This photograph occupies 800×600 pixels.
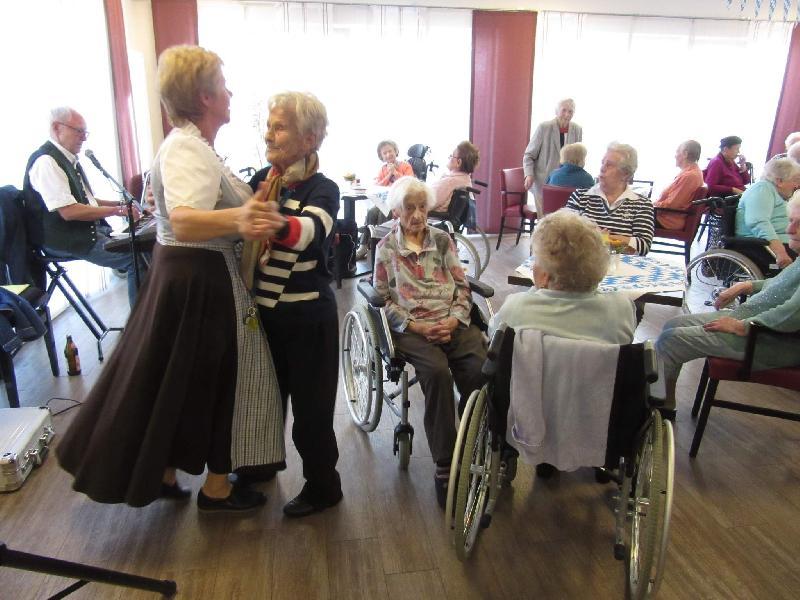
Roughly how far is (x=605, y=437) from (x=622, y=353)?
9.7 inches

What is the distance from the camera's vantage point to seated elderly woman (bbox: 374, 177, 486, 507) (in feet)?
6.27

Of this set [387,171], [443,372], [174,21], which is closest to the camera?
[443,372]

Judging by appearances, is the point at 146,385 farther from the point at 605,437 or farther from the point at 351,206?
the point at 351,206

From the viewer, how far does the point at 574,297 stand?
158 centimetres

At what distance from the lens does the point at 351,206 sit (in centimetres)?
449

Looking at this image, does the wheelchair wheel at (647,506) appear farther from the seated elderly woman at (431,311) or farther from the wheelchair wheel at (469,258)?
the wheelchair wheel at (469,258)

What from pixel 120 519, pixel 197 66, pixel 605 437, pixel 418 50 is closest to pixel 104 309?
Answer: pixel 120 519

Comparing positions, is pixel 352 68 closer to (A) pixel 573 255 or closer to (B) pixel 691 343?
(B) pixel 691 343

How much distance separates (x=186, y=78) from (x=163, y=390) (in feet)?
2.63

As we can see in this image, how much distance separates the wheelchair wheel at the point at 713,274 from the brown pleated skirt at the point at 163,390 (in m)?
2.30

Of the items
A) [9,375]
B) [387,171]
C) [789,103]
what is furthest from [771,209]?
[789,103]

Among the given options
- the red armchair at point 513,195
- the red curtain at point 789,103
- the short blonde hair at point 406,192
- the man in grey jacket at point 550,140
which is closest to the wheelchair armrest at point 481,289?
the short blonde hair at point 406,192

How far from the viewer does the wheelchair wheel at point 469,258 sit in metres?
4.29

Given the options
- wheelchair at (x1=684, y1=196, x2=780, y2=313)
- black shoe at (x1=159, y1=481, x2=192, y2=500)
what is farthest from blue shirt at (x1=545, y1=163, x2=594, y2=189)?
black shoe at (x1=159, y1=481, x2=192, y2=500)
